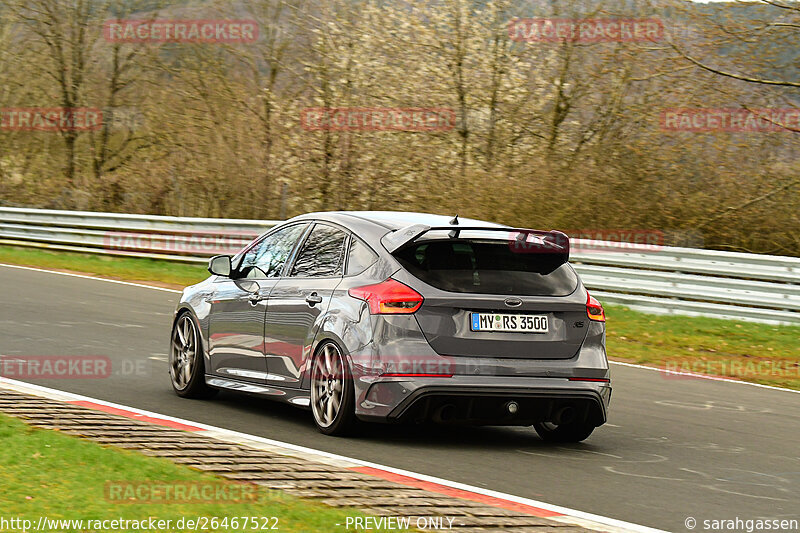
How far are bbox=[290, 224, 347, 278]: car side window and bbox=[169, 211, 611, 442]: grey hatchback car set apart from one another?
0.01 metres

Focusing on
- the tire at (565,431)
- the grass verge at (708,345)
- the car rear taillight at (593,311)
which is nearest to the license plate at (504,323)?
the car rear taillight at (593,311)

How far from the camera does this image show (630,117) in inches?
914

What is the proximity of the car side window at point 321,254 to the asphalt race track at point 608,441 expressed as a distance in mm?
1105

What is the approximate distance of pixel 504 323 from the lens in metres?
7.55

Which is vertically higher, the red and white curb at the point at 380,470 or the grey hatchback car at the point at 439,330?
the grey hatchback car at the point at 439,330

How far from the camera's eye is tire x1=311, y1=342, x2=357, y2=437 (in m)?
7.64

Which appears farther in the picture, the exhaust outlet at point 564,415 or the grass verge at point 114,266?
the grass verge at point 114,266

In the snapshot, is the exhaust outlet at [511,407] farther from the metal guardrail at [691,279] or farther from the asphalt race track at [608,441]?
the metal guardrail at [691,279]

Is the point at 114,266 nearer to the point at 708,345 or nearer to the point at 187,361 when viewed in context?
the point at 708,345

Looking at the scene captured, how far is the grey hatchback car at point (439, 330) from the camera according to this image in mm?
7434

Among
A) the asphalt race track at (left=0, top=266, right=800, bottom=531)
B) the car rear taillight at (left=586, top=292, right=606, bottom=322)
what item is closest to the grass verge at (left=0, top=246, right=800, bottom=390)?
the asphalt race track at (left=0, top=266, right=800, bottom=531)

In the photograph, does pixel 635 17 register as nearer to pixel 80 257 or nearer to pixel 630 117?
pixel 630 117

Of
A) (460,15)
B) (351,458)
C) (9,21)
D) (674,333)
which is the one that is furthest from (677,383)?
(9,21)

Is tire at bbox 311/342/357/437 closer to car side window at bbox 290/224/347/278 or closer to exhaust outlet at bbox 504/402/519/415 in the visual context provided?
car side window at bbox 290/224/347/278
